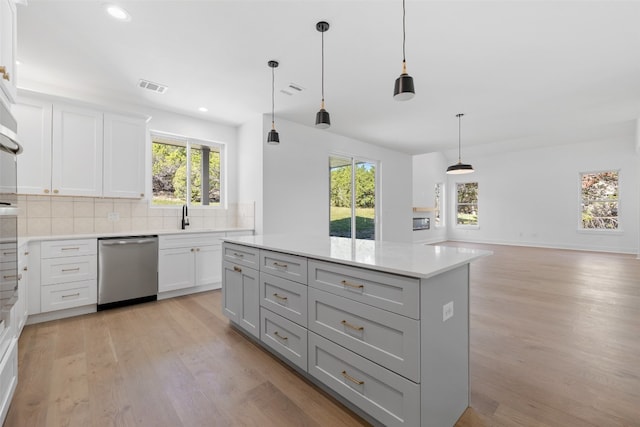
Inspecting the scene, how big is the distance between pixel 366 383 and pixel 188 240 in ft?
10.4

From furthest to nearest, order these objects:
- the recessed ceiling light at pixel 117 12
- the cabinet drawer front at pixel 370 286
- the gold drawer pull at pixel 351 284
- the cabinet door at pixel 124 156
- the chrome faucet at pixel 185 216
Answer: the chrome faucet at pixel 185 216 → the cabinet door at pixel 124 156 → the recessed ceiling light at pixel 117 12 → the gold drawer pull at pixel 351 284 → the cabinet drawer front at pixel 370 286

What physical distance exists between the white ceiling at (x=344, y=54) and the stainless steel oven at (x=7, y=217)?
1239 mm

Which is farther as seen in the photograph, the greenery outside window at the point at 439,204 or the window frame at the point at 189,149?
the greenery outside window at the point at 439,204

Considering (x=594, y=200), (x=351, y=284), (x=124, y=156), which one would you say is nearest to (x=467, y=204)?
(x=594, y=200)

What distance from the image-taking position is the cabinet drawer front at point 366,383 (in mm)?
1358

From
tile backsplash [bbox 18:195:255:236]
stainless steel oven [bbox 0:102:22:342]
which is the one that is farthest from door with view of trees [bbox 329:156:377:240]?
stainless steel oven [bbox 0:102:22:342]

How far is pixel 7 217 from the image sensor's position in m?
1.57

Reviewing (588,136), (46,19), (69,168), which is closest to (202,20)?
(46,19)

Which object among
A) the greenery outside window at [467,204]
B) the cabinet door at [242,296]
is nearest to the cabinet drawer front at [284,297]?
the cabinet door at [242,296]

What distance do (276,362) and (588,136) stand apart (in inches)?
380

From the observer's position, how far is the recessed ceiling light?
2.12 meters

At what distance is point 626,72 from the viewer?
324 centimetres

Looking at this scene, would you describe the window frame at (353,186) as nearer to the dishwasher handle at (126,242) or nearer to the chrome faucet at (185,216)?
the chrome faucet at (185,216)

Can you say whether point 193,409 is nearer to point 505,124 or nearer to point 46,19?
point 46,19
